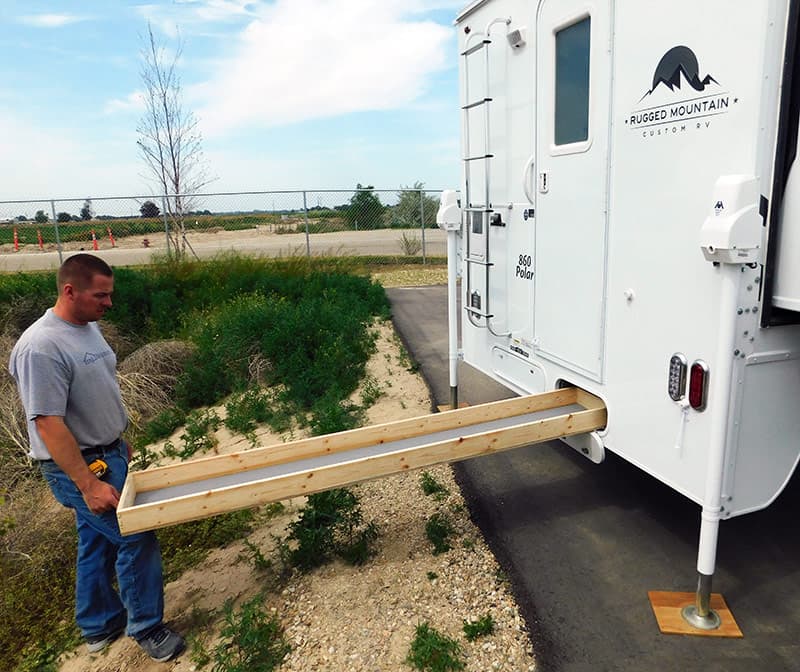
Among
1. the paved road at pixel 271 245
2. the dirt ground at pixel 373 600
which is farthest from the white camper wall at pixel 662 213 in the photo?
the paved road at pixel 271 245

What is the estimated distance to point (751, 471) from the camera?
2928 millimetres

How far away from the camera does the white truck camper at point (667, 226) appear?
2.52 m

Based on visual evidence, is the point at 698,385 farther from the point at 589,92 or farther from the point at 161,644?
the point at 161,644

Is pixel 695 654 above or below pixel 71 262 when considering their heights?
below

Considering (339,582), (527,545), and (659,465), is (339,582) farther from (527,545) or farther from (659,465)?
(659,465)

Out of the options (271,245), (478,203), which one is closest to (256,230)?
(271,245)

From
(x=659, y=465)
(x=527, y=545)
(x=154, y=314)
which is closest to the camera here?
(x=659, y=465)

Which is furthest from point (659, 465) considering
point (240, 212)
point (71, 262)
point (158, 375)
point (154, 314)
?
point (240, 212)

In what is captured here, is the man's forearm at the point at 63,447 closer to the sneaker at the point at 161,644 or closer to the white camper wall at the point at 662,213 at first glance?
the sneaker at the point at 161,644

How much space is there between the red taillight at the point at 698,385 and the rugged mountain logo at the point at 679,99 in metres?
1.05

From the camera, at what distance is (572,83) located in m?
3.65

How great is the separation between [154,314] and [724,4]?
9.26m

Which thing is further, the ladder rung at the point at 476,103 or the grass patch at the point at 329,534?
A: the ladder rung at the point at 476,103

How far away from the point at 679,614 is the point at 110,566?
2.88 meters
